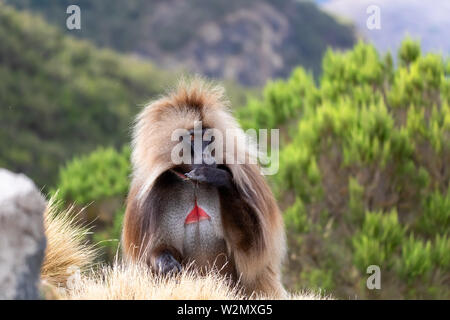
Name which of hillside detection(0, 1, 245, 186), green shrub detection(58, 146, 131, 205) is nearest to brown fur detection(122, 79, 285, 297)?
green shrub detection(58, 146, 131, 205)

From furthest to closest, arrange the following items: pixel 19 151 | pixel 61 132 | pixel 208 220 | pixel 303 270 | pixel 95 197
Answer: pixel 61 132 < pixel 19 151 < pixel 95 197 < pixel 303 270 < pixel 208 220

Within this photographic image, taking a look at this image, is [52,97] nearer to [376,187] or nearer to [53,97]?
[53,97]

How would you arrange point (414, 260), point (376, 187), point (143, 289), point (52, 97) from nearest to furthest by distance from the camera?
1. point (143, 289)
2. point (414, 260)
3. point (376, 187)
4. point (52, 97)

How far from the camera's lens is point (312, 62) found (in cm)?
7656

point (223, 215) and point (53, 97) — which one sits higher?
point (53, 97)

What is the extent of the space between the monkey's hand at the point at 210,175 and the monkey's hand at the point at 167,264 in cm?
60

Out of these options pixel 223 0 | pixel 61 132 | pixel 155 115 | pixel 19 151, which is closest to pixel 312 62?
pixel 223 0

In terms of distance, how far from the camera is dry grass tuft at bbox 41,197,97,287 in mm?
5418

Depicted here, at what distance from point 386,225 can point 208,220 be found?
5457 mm

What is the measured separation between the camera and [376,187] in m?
10.9

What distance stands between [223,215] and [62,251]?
1.28m

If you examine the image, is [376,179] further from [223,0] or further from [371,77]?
[223,0]

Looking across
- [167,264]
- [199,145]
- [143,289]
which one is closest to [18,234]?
[143,289]

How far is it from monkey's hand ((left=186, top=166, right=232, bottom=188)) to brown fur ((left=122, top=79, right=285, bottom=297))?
9 cm
